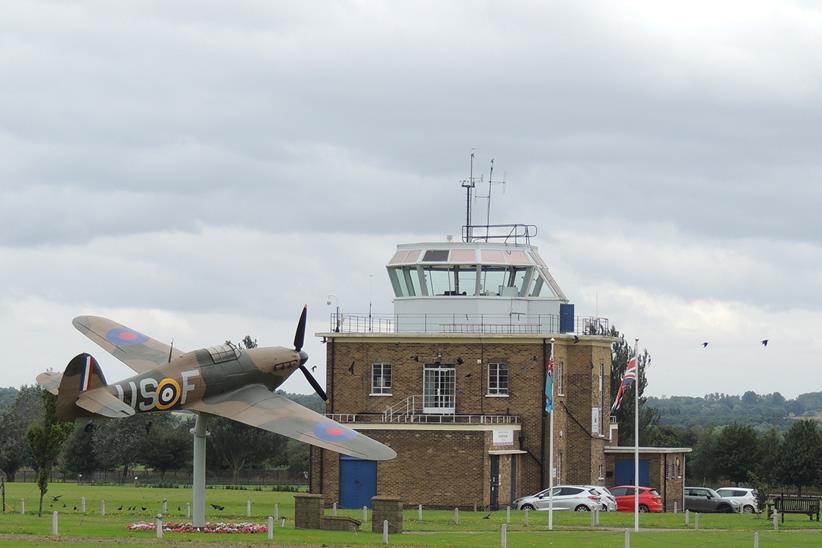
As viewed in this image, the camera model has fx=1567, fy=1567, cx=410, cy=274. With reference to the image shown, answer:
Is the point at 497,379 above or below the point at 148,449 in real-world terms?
above

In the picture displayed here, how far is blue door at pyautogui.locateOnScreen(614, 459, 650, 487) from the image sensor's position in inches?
2940

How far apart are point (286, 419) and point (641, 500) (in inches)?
1087

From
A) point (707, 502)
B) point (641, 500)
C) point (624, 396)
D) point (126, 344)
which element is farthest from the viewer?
point (624, 396)

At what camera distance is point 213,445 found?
10438 cm

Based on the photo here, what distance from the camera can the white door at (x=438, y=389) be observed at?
7031cm

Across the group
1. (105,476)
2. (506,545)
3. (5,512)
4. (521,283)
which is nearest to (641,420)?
(521,283)

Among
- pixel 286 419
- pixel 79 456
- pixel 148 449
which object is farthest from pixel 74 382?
pixel 79 456

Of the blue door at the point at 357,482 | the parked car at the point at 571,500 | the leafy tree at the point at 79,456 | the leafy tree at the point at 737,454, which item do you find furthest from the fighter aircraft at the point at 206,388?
the leafy tree at the point at 79,456

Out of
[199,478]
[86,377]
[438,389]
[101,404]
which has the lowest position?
[199,478]

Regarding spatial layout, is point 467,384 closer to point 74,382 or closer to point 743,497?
point 743,497

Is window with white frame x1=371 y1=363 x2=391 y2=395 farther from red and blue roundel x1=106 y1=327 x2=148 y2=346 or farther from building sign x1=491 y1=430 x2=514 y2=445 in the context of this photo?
red and blue roundel x1=106 y1=327 x2=148 y2=346

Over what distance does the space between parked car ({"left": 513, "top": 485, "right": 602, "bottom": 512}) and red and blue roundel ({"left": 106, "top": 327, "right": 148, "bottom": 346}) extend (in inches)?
809

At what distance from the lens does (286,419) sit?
43562 millimetres

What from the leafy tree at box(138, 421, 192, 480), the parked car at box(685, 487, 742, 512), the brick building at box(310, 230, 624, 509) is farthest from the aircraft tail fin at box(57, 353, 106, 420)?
the leafy tree at box(138, 421, 192, 480)
